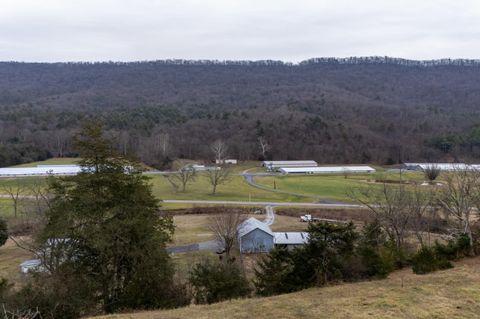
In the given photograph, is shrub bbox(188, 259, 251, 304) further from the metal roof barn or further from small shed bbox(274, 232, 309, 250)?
the metal roof barn

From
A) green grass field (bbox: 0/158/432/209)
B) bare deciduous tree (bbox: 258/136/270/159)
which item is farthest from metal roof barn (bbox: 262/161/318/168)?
green grass field (bbox: 0/158/432/209)

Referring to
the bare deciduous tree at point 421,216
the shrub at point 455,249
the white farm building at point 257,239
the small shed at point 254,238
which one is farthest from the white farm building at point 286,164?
the shrub at point 455,249

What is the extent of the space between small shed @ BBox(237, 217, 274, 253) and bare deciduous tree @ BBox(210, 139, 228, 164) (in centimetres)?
5047

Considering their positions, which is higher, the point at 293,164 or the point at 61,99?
the point at 61,99

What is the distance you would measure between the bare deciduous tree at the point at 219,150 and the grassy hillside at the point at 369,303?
67218 mm

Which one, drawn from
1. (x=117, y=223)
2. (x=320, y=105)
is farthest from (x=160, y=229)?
(x=320, y=105)

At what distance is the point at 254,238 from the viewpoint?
29688mm

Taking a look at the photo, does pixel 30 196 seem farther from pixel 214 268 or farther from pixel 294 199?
pixel 214 268

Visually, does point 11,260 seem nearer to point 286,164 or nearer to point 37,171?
point 37,171

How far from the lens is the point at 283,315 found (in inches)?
425

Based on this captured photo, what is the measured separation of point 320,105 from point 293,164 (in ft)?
176

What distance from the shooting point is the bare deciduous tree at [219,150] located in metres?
81.3

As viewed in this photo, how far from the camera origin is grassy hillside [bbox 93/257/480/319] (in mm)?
10531

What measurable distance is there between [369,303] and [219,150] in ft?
229
